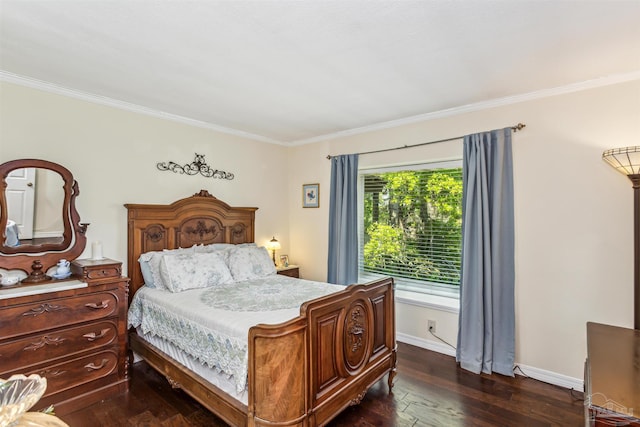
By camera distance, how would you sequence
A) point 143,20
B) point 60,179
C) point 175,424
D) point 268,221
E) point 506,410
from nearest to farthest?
point 143,20
point 175,424
point 506,410
point 60,179
point 268,221

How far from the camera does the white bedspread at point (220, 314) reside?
6.75 feet

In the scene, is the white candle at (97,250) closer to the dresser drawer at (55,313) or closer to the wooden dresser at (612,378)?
the dresser drawer at (55,313)

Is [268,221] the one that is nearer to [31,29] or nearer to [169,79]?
[169,79]

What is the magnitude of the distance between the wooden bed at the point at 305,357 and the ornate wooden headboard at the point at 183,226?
10mm

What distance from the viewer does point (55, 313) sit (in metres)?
2.34

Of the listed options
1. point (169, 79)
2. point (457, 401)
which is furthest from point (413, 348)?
point (169, 79)

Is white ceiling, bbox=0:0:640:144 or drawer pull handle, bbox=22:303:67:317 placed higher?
white ceiling, bbox=0:0:640:144

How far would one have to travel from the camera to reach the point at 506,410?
236 centimetres

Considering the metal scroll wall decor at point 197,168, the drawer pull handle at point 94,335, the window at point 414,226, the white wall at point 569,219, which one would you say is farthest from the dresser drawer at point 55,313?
the white wall at point 569,219

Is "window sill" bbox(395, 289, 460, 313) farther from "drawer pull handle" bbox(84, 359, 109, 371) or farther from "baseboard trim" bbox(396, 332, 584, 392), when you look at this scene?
"drawer pull handle" bbox(84, 359, 109, 371)

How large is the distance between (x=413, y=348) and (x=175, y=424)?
2396mm

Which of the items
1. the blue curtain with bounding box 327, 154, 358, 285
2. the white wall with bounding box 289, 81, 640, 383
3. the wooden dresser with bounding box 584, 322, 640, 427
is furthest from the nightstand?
the wooden dresser with bounding box 584, 322, 640, 427

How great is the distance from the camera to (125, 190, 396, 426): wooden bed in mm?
1804

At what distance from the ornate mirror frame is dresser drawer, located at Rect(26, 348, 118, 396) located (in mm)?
823
